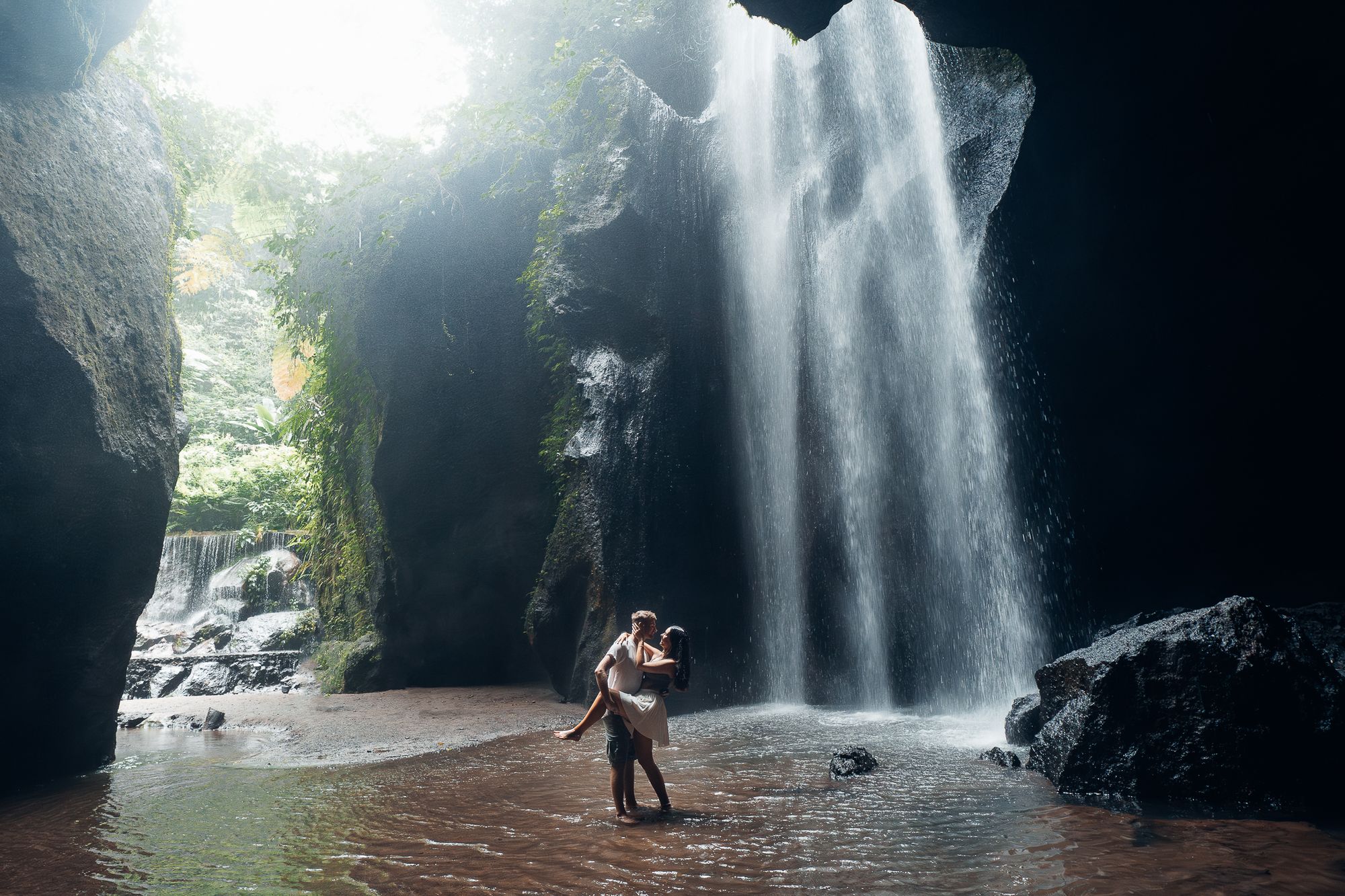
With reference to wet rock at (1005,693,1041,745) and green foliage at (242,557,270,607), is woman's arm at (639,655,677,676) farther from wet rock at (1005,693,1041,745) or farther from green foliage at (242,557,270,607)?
green foliage at (242,557,270,607)

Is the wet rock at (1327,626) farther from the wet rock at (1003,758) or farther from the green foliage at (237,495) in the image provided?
the green foliage at (237,495)

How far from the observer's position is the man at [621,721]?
187 inches

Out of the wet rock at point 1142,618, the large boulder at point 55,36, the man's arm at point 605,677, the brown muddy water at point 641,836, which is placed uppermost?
the large boulder at point 55,36

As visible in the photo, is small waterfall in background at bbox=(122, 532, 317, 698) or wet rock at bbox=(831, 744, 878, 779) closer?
wet rock at bbox=(831, 744, 878, 779)

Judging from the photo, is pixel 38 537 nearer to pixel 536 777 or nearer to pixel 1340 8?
pixel 536 777

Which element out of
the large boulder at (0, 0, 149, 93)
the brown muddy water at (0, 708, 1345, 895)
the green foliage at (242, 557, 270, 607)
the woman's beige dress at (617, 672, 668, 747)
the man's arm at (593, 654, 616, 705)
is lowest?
the brown muddy water at (0, 708, 1345, 895)

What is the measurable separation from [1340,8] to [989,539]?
6263 millimetres

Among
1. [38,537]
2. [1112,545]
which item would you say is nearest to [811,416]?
[1112,545]

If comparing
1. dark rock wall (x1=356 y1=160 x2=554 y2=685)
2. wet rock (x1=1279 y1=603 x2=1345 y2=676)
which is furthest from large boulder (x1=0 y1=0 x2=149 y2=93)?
wet rock (x1=1279 y1=603 x2=1345 y2=676)

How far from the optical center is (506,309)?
535 inches

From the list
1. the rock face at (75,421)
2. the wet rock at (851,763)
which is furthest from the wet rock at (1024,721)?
the rock face at (75,421)

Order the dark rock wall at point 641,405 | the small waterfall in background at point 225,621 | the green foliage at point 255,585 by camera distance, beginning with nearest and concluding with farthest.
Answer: the dark rock wall at point 641,405, the small waterfall in background at point 225,621, the green foliage at point 255,585

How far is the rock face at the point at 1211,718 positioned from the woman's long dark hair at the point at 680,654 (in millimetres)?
2596

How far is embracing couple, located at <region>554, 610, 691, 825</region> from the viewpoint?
4758mm
